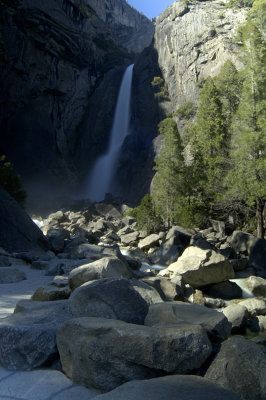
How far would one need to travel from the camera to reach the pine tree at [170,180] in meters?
20.6

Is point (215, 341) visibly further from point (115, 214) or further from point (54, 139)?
point (54, 139)

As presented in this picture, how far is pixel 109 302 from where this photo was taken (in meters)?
3.57

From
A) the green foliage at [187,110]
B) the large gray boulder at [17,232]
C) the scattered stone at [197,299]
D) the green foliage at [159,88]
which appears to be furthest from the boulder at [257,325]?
the green foliage at [159,88]

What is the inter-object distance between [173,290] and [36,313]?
3411mm

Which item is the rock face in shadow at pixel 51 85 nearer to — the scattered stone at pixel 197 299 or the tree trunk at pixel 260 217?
the tree trunk at pixel 260 217

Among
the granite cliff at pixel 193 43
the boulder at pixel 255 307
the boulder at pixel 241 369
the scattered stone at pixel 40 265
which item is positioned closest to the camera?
the boulder at pixel 241 369

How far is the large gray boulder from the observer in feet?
36.0

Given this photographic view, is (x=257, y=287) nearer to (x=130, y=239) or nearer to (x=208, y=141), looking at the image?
(x=130, y=239)

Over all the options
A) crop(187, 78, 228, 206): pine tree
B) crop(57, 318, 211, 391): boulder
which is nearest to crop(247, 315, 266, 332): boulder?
crop(57, 318, 211, 391): boulder

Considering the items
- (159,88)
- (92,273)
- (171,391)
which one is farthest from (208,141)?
(159,88)

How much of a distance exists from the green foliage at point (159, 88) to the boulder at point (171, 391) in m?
39.9

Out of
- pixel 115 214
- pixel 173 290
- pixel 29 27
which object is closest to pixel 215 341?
pixel 173 290

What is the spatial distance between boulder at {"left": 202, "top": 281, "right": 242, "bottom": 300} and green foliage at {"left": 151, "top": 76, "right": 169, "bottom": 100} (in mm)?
34465

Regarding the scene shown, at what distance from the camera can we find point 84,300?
365 centimetres
